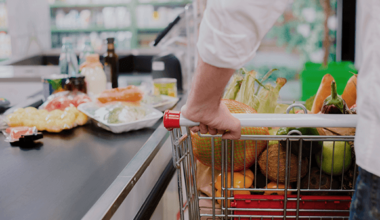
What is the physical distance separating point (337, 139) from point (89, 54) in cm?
126

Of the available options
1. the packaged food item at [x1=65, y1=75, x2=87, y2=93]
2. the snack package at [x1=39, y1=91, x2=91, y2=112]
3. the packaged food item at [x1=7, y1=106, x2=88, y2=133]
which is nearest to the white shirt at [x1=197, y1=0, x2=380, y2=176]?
the packaged food item at [x1=7, y1=106, x2=88, y2=133]

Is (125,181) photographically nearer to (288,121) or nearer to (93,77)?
(288,121)

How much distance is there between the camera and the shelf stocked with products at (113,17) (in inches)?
199

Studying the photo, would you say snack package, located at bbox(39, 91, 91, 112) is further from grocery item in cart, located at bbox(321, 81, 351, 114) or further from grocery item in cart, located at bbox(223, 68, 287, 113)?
grocery item in cart, located at bbox(321, 81, 351, 114)

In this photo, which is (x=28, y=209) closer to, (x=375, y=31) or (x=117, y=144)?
(x=117, y=144)

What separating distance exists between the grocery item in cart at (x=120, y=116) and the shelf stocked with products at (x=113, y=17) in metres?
3.96

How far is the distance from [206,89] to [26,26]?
16.6ft

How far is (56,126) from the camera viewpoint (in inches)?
46.3

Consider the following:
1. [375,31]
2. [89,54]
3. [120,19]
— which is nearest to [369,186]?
[375,31]

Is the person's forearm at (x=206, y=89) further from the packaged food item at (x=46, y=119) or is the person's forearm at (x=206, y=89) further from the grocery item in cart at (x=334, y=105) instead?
the packaged food item at (x=46, y=119)

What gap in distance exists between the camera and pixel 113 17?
517 cm

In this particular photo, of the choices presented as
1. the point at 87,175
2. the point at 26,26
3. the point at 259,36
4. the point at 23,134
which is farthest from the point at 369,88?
the point at 26,26

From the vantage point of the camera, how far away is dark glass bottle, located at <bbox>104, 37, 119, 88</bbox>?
69.6 inches

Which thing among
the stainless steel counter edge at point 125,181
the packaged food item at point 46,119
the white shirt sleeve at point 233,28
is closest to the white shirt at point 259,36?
the white shirt sleeve at point 233,28
